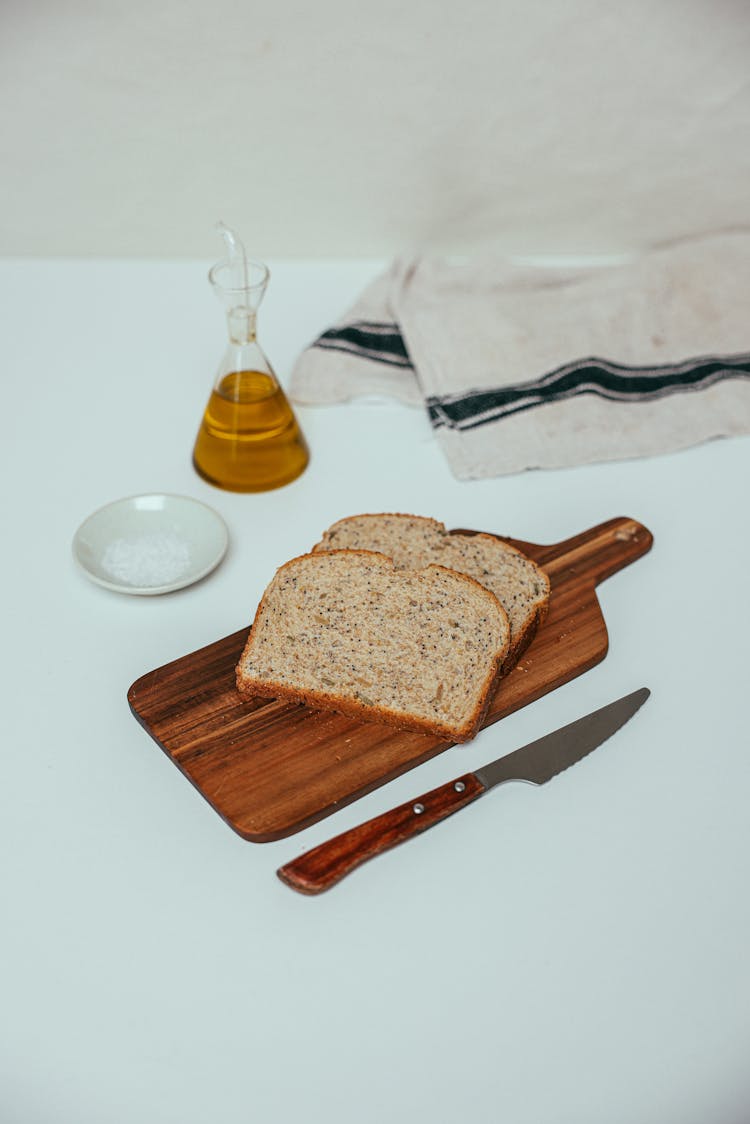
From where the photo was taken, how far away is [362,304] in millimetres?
1367

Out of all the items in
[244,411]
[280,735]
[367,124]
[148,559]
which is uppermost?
[367,124]

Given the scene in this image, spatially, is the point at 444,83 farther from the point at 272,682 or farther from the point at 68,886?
the point at 68,886

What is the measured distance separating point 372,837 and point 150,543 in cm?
40

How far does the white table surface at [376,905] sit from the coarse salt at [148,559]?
0.02m

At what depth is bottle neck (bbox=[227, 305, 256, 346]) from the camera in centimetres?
104

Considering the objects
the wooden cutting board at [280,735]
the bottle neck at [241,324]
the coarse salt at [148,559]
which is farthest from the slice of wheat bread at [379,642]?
the bottle neck at [241,324]

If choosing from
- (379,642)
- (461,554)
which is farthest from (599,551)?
(379,642)

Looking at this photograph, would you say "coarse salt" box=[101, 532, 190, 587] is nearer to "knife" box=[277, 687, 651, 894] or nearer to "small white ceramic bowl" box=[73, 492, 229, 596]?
"small white ceramic bowl" box=[73, 492, 229, 596]

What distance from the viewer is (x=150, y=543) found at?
102 centimetres

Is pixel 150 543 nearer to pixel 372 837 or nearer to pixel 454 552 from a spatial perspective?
pixel 454 552

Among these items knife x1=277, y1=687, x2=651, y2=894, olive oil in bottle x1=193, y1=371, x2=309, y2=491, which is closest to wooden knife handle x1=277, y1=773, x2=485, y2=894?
knife x1=277, y1=687, x2=651, y2=894

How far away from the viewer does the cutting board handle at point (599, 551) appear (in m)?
1.01

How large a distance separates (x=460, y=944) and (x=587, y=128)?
1.14 meters

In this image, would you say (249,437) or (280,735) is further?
(249,437)
